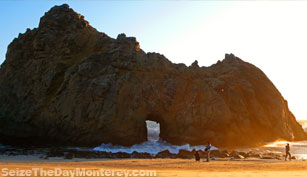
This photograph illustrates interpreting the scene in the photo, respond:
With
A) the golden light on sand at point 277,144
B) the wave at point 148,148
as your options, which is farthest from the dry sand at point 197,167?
the golden light on sand at point 277,144

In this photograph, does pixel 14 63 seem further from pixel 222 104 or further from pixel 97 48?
pixel 222 104

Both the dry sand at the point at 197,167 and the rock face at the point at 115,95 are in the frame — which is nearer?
the dry sand at the point at 197,167

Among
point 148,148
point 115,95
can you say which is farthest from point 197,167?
point 115,95

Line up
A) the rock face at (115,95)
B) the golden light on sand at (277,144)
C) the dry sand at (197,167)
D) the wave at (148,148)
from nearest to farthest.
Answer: the dry sand at (197,167) → the wave at (148,148) → the rock face at (115,95) → the golden light on sand at (277,144)

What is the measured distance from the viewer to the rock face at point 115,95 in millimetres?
36469

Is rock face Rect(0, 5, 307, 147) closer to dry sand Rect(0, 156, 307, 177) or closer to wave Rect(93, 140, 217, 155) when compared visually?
wave Rect(93, 140, 217, 155)

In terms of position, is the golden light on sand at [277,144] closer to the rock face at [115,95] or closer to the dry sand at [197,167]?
the rock face at [115,95]

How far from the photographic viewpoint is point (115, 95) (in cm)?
3659

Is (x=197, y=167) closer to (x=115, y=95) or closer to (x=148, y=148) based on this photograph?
(x=148, y=148)

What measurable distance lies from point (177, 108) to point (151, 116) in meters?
3.84

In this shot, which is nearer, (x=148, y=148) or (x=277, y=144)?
(x=148, y=148)

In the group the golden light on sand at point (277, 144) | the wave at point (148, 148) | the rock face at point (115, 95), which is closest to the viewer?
the wave at point (148, 148)

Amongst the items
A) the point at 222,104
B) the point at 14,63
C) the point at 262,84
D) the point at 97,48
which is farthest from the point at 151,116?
the point at 14,63

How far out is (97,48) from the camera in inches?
1724
